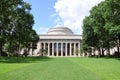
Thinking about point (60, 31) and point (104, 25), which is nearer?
point (104, 25)

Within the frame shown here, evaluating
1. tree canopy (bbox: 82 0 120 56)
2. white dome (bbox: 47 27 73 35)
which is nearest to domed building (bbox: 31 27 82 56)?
white dome (bbox: 47 27 73 35)

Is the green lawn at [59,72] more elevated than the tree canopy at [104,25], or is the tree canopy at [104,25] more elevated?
the tree canopy at [104,25]

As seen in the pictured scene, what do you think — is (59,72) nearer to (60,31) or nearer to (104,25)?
(104,25)

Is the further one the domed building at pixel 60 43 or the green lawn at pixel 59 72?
the domed building at pixel 60 43

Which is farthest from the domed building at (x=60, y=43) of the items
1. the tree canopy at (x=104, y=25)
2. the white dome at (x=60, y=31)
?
the tree canopy at (x=104, y=25)

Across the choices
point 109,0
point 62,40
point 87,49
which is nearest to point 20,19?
point 109,0

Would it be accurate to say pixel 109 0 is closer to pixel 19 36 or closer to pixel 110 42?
pixel 110 42

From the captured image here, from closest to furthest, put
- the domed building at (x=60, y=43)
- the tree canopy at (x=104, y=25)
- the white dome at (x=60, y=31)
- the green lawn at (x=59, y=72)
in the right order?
the green lawn at (x=59, y=72), the tree canopy at (x=104, y=25), the domed building at (x=60, y=43), the white dome at (x=60, y=31)

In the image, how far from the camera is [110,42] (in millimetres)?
70188

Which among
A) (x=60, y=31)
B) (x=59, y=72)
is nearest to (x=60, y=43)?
(x=60, y=31)

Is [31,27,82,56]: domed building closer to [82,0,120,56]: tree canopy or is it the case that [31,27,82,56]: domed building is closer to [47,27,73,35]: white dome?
[47,27,73,35]: white dome

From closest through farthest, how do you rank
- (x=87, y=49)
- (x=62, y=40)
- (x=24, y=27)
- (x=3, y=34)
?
1. (x=3, y=34)
2. (x=24, y=27)
3. (x=87, y=49)
4. (x=62, y=40)

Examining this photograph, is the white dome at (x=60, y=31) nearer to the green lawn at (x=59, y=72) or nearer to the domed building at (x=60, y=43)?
the domed building at (x=60, y=43)

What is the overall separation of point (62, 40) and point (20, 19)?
8486cm
